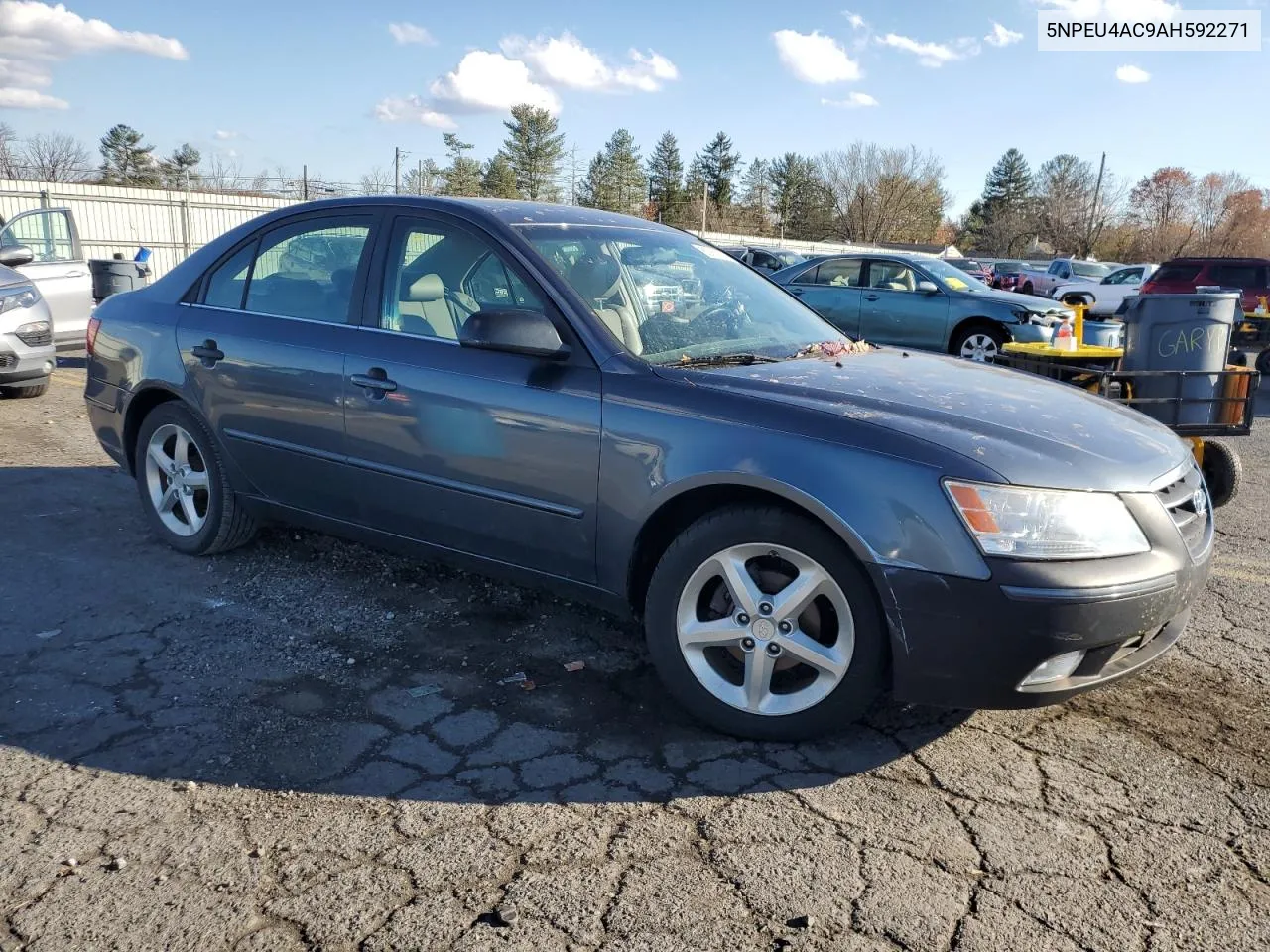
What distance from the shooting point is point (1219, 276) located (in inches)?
716

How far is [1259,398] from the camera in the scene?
465 inches

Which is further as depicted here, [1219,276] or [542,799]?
[1219,276]

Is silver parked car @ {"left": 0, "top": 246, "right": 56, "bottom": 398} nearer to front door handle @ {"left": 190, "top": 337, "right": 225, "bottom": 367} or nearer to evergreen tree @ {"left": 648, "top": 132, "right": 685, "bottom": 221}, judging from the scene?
front door handle @ {"left": 190, "top": 337, "right": 225, "bottom": 367}

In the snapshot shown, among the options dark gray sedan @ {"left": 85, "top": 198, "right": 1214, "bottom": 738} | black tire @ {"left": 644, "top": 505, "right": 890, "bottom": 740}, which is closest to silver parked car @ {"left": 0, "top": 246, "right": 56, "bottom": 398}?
dark gray sedan @ {"left": 85, "top": 198, "right": 1214, "bottom": 738}

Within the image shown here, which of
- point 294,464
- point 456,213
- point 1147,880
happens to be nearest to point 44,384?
point 294,464

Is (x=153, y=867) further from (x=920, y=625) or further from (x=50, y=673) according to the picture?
(x=920, y=625)

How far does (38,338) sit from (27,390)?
27.5 inches

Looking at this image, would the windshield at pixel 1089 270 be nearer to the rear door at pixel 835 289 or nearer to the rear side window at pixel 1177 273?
the rear side window at pixel 1177 273

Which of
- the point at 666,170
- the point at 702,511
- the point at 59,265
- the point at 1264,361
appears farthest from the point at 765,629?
the point at 666,170

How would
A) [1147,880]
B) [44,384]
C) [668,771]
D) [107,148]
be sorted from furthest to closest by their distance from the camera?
[107,148] < [44,384] < [668,771] < [1147,880]

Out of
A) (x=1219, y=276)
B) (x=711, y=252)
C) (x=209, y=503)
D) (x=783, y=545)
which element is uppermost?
(x=1219, y=276)

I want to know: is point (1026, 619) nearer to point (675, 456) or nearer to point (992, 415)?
point (992, 415)

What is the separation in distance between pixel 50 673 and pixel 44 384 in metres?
6.55

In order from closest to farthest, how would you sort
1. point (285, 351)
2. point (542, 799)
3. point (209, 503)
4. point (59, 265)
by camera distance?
point (542, 799), point (285, 351), point (209, 503), point (59, 265)
